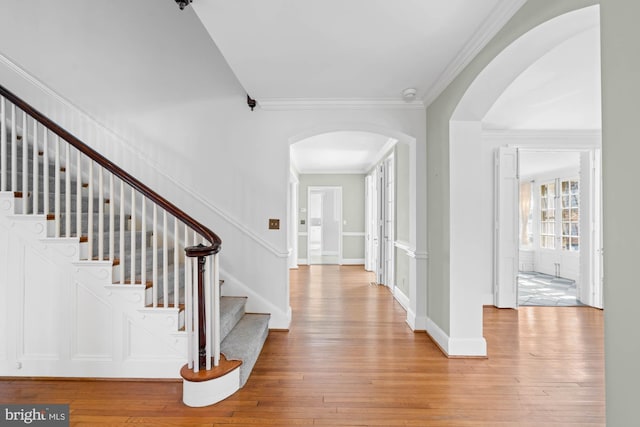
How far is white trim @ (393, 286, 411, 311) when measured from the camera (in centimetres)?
411

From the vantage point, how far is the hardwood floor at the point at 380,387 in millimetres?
1914

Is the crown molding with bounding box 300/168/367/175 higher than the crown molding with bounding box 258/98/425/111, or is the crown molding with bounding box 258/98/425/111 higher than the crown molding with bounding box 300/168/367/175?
the crown molding with bounding box 258/98/425/111

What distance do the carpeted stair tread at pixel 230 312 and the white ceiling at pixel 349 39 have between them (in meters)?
2.12

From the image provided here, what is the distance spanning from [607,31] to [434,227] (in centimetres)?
214

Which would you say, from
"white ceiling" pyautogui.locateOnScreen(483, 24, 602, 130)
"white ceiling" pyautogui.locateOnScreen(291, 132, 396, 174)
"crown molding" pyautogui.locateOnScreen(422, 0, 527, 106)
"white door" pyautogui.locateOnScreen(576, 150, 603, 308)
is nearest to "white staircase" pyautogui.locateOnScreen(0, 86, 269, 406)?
"crown molding" pyautogui.locateOnScreen(422, 0, 527, 106)

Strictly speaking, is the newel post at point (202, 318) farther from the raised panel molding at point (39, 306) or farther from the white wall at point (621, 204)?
the white wall at point (621, 204)

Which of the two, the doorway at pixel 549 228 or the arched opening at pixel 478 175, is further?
the doorway at pixel 549 228

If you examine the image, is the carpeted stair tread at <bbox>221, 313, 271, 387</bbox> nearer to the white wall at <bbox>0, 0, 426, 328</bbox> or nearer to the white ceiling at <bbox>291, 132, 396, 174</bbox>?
the white wall at <bbox>0, 0, 426, 328</bbox>

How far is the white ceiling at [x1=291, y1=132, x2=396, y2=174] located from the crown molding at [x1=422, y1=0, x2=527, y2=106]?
6.10 feet

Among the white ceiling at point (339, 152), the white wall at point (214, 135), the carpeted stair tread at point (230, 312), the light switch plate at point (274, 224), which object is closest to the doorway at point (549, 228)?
the white wall at point (214, 135)

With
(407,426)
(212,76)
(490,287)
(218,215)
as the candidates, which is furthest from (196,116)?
(490,287)

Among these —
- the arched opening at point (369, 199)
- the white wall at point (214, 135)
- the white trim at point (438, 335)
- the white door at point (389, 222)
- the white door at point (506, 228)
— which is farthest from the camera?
the white door at point (389, 222)

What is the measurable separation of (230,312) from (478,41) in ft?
9.59

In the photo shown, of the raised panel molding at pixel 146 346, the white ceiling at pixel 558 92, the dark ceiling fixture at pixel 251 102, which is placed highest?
the white ceiling at pixel 558 92
